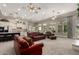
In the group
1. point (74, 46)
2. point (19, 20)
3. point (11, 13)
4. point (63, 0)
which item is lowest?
point (74, 46)

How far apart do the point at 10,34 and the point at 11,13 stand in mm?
1268

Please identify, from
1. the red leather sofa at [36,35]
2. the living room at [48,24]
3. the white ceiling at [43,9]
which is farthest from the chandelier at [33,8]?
the red leather sofa at [36,35]

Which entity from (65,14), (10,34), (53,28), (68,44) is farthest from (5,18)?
(68,44)

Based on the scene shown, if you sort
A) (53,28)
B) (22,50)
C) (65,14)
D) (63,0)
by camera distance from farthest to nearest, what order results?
1. (65,14)
2. (53,28)
3. (63,0)
4. (22,50)

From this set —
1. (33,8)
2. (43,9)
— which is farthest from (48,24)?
(33,8)

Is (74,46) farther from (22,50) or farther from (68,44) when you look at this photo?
(22,50)

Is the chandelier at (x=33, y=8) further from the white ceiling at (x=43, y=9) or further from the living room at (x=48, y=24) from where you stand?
the white ceiling at (x=43, y=9)

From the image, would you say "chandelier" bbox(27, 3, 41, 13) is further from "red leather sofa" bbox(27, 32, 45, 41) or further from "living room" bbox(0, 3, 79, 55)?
"red leather sofa" bbox(27, 32, 45, 41)

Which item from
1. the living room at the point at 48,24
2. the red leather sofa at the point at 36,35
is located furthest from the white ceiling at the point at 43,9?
the red leather sofa at the point at 36,35

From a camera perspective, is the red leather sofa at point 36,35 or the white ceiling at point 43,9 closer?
the white ceiling at point 43,9

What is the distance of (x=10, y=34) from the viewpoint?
682 cm

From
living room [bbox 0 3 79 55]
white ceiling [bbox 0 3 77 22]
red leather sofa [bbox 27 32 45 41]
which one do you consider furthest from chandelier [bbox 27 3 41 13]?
red leather sofa [bbox 27 32 45 41]

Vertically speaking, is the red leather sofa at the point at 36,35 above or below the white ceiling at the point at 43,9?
below

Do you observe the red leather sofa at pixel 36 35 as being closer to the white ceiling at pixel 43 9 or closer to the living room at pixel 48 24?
the living room at pixel 48 24
